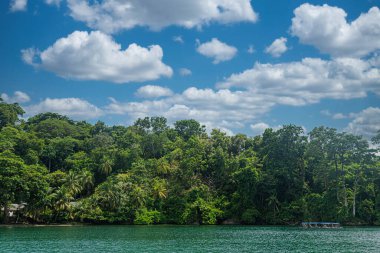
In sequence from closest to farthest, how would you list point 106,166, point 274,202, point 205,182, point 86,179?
point 86,179 < point 274,202 < point 106,166 < point 205,182

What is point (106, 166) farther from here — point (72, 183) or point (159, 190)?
point (159, 190)

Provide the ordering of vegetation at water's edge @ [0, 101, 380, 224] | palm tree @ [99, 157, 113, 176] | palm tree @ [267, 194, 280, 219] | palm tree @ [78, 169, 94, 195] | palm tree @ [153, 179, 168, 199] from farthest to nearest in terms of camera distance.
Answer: palm tree @ [99, 157, 113, 176], palm tree @ [153, 179, 168, 199], palm tree @ [267, 194, 280, 219], palm tree @ [78, 169, 94, 195], vegetation at water's edge @ [0, 101, 380, 224]

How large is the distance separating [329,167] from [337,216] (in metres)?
9.05

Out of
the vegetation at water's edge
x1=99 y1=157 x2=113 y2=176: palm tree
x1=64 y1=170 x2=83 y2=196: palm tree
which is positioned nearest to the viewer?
the vegetation at water's edge

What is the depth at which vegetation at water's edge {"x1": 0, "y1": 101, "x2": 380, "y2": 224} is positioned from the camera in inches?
2576

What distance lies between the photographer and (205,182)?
80.4m

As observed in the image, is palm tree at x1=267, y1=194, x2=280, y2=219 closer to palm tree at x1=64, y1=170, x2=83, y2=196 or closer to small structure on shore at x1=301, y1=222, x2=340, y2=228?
small structure on shore at x1=301, y1=222, x2=340, y2=228

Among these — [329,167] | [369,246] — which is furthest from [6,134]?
[369,246]

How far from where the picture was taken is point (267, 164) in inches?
3029

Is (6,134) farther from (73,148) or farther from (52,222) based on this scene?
(52,222)

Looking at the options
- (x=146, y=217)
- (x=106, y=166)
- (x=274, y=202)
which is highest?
(x=106, y=166)

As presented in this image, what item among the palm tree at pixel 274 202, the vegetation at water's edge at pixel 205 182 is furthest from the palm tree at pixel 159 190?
the palm tree at pixel 274 202

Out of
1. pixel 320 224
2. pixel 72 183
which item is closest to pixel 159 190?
pixel 72 183

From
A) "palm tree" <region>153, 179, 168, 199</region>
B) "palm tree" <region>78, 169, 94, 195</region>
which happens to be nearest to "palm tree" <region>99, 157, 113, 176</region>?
"palm tree" <region>78, 169, 94, 195</region>
